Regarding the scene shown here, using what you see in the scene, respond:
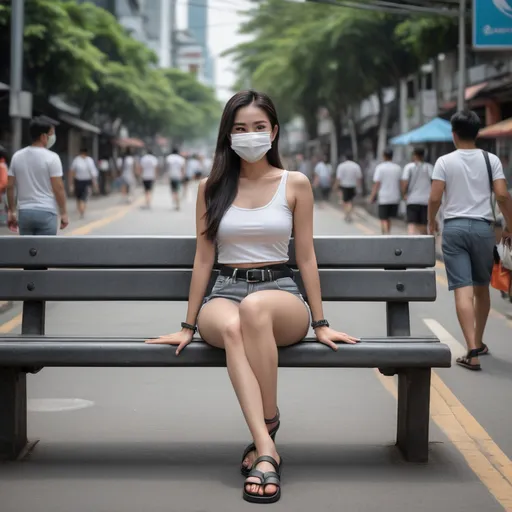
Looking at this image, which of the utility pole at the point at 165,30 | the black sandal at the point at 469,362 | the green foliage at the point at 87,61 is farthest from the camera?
the utility pole at the point at 165,30

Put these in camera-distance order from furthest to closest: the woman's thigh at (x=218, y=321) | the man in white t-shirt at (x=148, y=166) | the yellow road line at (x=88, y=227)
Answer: the man in white t-shirt at (x=148, y=166), the yellow road line at (x=88, y=227), the woman's thigh at (x=218, y=321)

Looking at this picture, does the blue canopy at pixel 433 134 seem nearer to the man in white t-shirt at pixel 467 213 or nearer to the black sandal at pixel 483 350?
the black sandal at pixel 483 350

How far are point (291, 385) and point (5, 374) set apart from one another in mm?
2433

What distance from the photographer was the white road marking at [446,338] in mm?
8455

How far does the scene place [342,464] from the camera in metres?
5.01

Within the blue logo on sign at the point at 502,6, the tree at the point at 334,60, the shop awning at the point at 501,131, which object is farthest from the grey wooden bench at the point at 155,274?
the tree at the point at 334,60

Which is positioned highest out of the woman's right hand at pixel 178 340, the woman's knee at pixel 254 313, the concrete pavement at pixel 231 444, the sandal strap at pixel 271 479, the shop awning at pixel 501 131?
the shop awning at pixel 501 131

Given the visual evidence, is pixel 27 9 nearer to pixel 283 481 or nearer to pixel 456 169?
pixel 456 169

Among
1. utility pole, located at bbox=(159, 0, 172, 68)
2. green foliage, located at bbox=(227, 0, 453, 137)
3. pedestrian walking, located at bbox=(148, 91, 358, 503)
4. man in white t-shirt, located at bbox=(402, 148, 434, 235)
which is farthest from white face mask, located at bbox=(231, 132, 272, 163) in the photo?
utility pole, located at bbox=(159, 0, 172, 68)

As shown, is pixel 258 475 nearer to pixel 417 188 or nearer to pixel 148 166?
pixel 417 188

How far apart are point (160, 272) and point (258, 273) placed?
516mm

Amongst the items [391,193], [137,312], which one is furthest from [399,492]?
[391,193]

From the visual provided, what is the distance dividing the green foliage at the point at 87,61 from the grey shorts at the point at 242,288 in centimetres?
2332

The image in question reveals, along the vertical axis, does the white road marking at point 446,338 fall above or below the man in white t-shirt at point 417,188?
below
